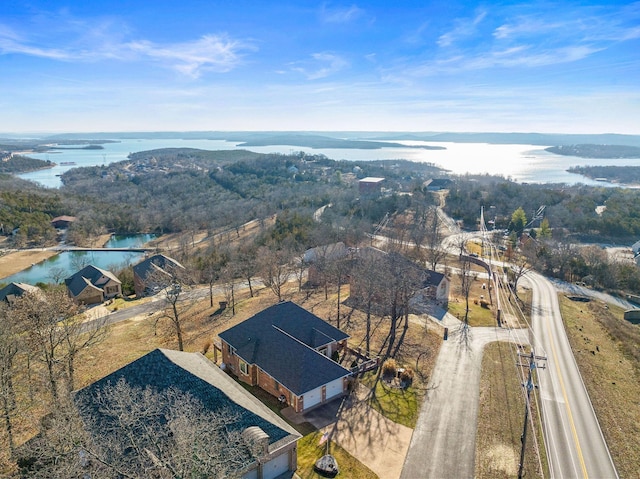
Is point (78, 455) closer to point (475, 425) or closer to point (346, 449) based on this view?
point (346, 449)

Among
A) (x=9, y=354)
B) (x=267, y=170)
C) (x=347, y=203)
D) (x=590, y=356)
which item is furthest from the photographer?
(x=267, y=170)

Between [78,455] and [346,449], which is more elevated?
[78,455]

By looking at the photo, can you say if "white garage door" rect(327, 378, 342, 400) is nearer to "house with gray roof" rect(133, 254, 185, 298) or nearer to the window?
the window

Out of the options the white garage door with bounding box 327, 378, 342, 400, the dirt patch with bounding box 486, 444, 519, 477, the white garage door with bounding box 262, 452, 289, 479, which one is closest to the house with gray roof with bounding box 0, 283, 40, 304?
the white garage door with bounding box 327, 378, 342, 400

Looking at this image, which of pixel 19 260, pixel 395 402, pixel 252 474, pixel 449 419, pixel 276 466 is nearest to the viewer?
pixel 252 474

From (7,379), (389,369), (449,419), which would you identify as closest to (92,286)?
(7,379)

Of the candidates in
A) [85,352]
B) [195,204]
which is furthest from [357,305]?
[195,204]

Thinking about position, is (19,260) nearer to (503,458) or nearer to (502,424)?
(502,424)
